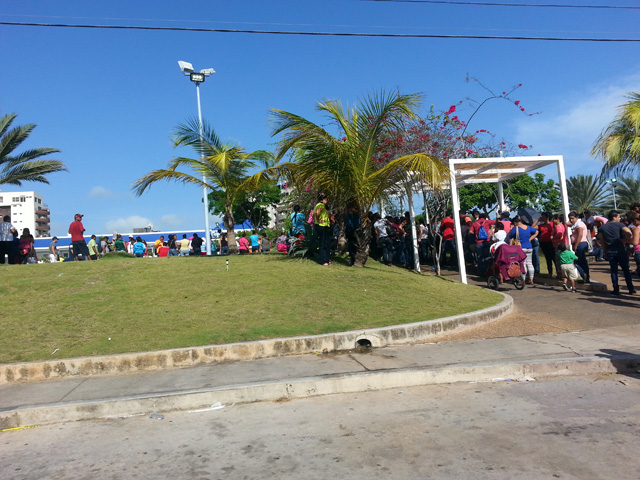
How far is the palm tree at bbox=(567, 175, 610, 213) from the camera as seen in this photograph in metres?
41.9

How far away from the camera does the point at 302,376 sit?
5.82 meters

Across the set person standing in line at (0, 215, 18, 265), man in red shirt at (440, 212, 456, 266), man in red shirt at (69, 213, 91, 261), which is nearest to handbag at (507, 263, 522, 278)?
man in red shirt at (440, 212, 456, 266)

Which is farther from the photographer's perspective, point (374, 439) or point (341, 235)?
point (341, 235)

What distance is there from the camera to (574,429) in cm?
418

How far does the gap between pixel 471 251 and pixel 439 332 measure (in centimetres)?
792

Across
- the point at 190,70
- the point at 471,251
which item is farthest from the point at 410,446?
the point at 190,70

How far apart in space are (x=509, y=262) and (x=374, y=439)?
8653 millimetres

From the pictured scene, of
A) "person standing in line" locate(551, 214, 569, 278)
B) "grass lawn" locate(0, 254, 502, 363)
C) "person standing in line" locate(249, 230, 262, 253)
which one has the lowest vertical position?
"grass lawn" locate(0, 254, 502, 363)

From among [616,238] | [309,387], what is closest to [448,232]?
[616,238]

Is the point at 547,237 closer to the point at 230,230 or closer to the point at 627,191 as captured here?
the point at 230,230

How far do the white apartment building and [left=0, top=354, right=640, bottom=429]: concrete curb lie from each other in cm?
9762

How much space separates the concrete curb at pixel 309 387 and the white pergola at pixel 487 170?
6544 millimetres

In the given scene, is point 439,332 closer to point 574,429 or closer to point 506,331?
point 506,331

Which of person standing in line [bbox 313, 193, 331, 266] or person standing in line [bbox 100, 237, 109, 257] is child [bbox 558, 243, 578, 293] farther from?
person standing in line [bbox 100, 237, 109, 257]
